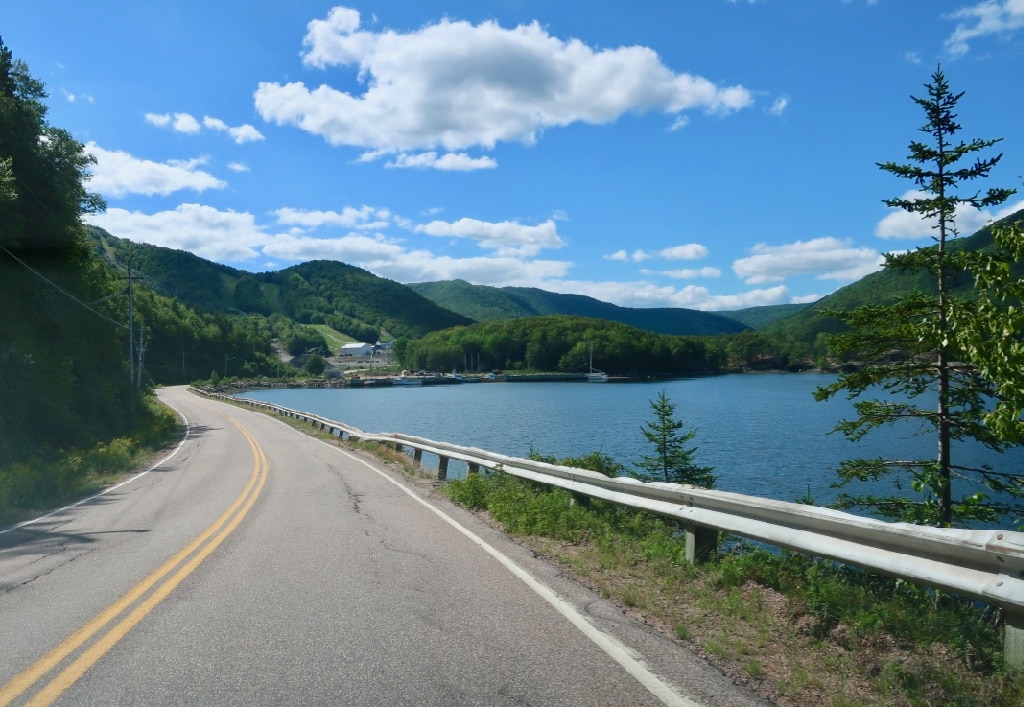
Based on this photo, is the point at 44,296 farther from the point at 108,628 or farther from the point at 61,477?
the point at 108,628

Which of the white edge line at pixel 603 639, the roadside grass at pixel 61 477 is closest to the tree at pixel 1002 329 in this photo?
the white edge line at pixel 603 639

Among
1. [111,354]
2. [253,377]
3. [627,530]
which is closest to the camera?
[627,530]

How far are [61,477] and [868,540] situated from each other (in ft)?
55.7

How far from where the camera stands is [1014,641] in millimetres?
3812

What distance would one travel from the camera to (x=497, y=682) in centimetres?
417

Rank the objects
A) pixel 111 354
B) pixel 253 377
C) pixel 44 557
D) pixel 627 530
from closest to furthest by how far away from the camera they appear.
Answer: pixel 44 557
pixel 627 530
pixel 111 354
pixel 253 377

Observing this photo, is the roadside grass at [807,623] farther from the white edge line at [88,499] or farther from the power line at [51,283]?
the power line at [51,283]

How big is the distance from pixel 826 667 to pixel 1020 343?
2799mm

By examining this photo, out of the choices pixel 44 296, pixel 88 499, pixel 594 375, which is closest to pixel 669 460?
pixel 88 499

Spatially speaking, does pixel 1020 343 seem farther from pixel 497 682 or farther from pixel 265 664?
pixel 265 664

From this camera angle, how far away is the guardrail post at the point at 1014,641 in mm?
3764

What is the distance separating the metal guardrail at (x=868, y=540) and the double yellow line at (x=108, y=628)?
189 inches

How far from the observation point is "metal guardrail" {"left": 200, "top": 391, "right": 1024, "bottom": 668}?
3.80m

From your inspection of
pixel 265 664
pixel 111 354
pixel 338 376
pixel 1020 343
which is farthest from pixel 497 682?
pixel 338 376
